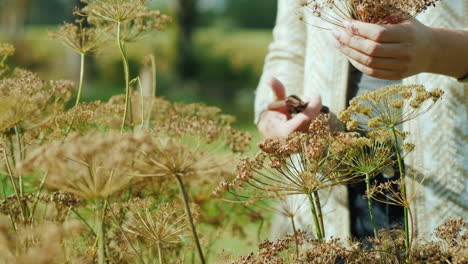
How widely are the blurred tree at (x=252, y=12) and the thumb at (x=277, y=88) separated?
1806 centimetres

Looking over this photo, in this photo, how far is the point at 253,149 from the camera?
1171 millimetres

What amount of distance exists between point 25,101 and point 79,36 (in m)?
0.33

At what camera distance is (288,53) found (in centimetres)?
154

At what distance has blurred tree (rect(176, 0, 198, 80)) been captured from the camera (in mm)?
12875

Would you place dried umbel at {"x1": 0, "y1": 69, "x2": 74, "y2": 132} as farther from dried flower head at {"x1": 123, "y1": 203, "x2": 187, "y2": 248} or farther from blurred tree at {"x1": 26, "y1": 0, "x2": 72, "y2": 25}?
blurred tree at {"x1": 26, "y1": 0, "x2": 72, "y2": 25}

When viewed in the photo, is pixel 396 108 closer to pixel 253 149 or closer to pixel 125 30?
pixel 253 149

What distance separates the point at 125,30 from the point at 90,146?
58 cm

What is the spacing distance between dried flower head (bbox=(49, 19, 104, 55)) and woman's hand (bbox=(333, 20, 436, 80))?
488mm

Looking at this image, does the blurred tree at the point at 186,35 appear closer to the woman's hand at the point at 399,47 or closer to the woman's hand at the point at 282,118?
the woman's hand at the point at 282,118

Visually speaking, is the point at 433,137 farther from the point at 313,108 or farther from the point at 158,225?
the point at 158,225

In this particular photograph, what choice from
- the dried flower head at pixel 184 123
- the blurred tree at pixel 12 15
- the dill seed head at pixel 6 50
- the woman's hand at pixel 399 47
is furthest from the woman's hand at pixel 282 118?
the blurred tree at pixel 12 15

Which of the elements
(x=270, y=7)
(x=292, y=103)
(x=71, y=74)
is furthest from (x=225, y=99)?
(x=292, y=103)

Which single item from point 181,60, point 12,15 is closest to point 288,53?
point 181,60

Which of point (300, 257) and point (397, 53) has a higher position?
point (397, 53)
